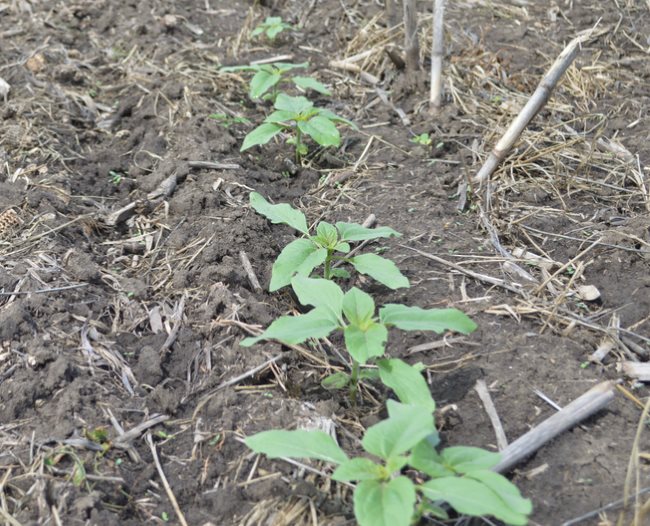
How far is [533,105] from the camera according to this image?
326 cm

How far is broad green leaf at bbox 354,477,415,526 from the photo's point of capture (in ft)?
5.47

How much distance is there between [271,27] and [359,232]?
8.02 feet

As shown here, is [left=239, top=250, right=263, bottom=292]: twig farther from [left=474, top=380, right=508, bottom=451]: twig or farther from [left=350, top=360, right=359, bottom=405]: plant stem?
[left=474, top=380, right=508, bottom=451]: twig

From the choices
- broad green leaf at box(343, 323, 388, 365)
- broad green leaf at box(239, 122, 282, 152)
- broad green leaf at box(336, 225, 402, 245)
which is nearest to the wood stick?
broad green leaf at box(343, 323, 388, 365)

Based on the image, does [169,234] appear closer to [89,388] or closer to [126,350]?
[126,350]

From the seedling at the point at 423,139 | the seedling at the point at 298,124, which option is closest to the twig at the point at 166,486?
the seedling at the point at 298,124

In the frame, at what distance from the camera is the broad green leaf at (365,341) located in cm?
208

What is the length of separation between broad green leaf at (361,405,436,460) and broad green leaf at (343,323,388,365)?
237 mm

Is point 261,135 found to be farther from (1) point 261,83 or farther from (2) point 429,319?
(2) point 429,319

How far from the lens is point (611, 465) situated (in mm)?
2080

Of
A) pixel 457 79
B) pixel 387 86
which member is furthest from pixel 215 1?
pixel 457 79

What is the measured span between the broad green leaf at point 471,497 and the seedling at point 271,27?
355 centimetres

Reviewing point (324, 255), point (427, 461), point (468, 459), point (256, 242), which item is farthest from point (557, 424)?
point (256, 242)

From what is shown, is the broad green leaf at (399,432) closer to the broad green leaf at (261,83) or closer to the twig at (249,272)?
the twig at (249,272)
